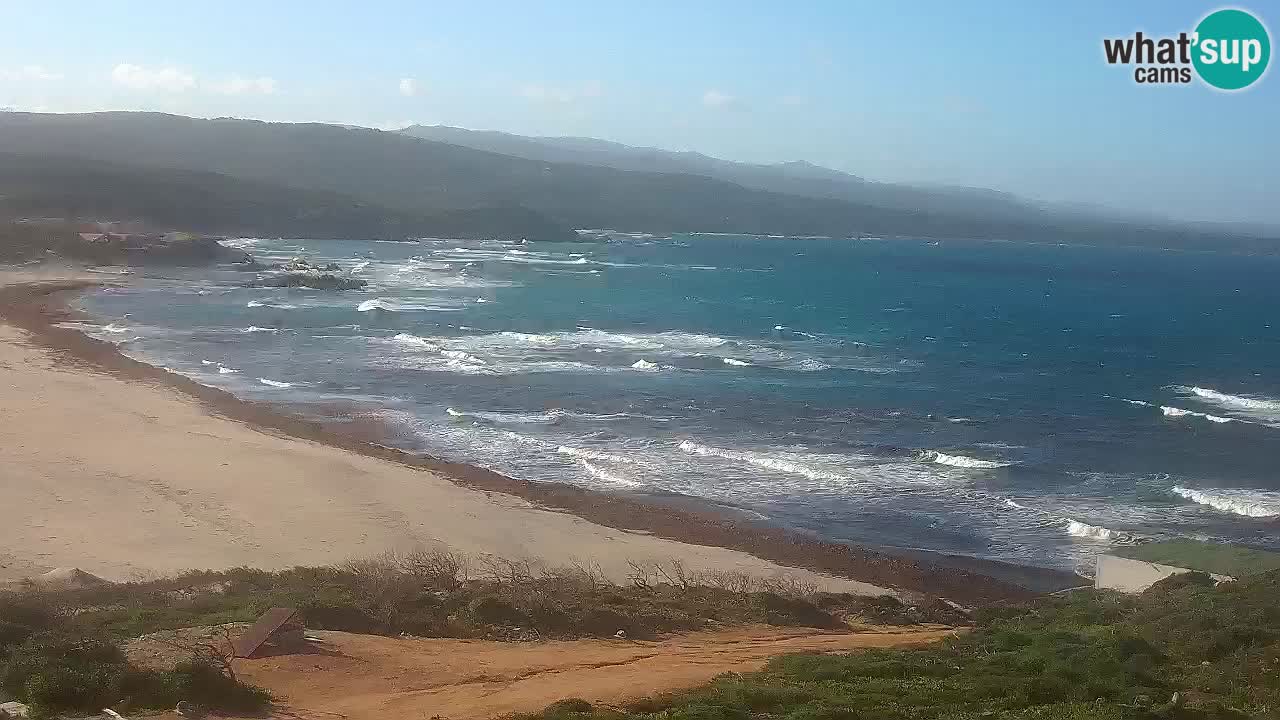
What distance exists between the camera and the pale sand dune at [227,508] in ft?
65.9

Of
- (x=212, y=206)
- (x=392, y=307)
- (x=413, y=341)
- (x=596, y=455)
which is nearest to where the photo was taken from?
(x=596, y=455)

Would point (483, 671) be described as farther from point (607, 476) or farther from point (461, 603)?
point (607, 476)

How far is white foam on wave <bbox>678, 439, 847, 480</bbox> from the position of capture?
28.8 metres

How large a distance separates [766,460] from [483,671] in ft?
57.8

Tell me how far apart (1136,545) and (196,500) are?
21.5 metres

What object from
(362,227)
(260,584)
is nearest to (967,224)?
(362,227)

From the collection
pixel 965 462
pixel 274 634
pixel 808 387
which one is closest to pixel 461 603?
pixel 274 634

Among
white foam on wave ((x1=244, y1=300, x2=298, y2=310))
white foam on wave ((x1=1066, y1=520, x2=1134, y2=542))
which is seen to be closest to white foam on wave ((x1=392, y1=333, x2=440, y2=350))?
white foam on wave ((x1=244, y1=300, x2=298, y2=310))

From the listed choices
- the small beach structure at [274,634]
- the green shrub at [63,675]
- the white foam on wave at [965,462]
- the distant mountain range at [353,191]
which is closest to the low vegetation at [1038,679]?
the small beach structure at [274,634]

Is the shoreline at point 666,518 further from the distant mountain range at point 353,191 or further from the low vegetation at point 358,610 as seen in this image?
the distant mountain range at point 353,191

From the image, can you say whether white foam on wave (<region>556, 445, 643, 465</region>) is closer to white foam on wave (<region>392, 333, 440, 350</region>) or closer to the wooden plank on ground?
the wooden plank on ground

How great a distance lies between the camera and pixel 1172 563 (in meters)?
22.2

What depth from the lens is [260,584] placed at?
16.9 m

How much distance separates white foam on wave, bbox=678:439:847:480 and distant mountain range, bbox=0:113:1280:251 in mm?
76585
